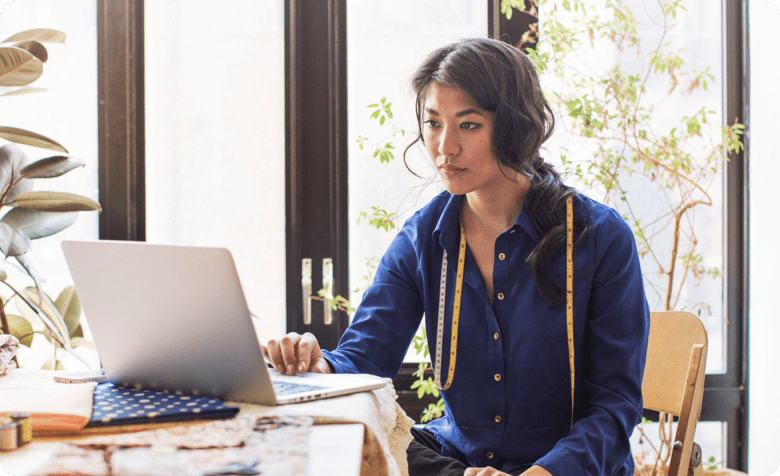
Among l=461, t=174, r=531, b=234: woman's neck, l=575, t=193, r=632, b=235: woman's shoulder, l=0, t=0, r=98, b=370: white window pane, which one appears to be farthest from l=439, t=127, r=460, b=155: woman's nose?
l=0, t=0, r=98, b=370: white window pane

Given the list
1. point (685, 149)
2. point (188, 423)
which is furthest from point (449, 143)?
point (685, 149)

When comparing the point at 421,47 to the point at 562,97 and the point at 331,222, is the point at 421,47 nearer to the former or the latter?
the point at 562,97

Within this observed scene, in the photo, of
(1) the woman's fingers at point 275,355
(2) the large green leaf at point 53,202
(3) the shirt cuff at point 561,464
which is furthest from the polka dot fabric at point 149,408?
(2) the large green leaf at point 53,202

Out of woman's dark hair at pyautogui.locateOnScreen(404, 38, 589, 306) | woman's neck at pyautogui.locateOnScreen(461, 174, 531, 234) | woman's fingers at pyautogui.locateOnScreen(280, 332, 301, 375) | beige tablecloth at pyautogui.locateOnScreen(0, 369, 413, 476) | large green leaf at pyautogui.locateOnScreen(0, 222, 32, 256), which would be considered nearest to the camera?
beige tablecloth at pyautogui.locateOnScreen(0, 369, 413, 476)

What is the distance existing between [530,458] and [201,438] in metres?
0.71

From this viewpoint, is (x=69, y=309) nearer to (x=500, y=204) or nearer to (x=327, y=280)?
(x=327, y=280)

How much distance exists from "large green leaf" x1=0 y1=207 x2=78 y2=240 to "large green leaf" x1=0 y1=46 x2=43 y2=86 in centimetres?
37

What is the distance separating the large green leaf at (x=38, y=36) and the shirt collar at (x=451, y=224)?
4.34 ft

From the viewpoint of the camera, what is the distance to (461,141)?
1141 millimetres

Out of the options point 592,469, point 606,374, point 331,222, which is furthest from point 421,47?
point 592,469

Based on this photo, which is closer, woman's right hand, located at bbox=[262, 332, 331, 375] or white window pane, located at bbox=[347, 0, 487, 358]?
woman's right hand, located at bbox=[262, 332, 331, 375]

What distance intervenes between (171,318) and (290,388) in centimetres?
18

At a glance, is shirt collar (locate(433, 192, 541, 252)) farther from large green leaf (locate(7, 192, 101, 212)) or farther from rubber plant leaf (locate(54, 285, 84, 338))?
rubber plant leaf (locate(54, 285, 84, 338))

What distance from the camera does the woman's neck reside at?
1229 millimetres
